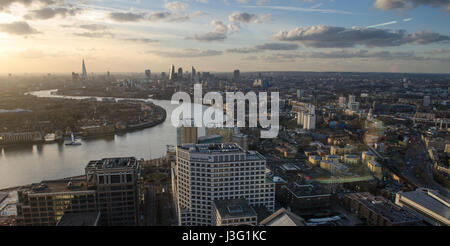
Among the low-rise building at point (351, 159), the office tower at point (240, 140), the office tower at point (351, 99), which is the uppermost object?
the office tower at point (351, 99)

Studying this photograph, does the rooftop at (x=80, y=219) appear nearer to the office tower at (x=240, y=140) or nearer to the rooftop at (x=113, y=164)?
the rooftop at (x=113, y=164)

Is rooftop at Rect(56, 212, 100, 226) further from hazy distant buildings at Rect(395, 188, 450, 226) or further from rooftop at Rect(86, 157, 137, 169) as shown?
hazy distant buildings at Rect(395, 188, 450, 226)

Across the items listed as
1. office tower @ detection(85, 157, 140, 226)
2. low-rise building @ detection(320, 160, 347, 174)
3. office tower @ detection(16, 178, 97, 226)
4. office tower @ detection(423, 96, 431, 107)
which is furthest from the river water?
office tower @ detection(423, 96, 431, 107)

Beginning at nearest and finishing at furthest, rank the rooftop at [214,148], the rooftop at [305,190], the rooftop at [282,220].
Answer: the rooftop at [282,220], the rooftop at [214,148], the rooftop at [305,190]

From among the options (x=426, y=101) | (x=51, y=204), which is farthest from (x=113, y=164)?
(x=426, y=101)

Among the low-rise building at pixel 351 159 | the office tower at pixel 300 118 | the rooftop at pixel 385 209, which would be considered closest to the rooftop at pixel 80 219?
the rooftop at pixel 385 209

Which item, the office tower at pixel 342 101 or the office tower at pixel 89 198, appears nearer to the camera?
the office tower at pixel 89 198
